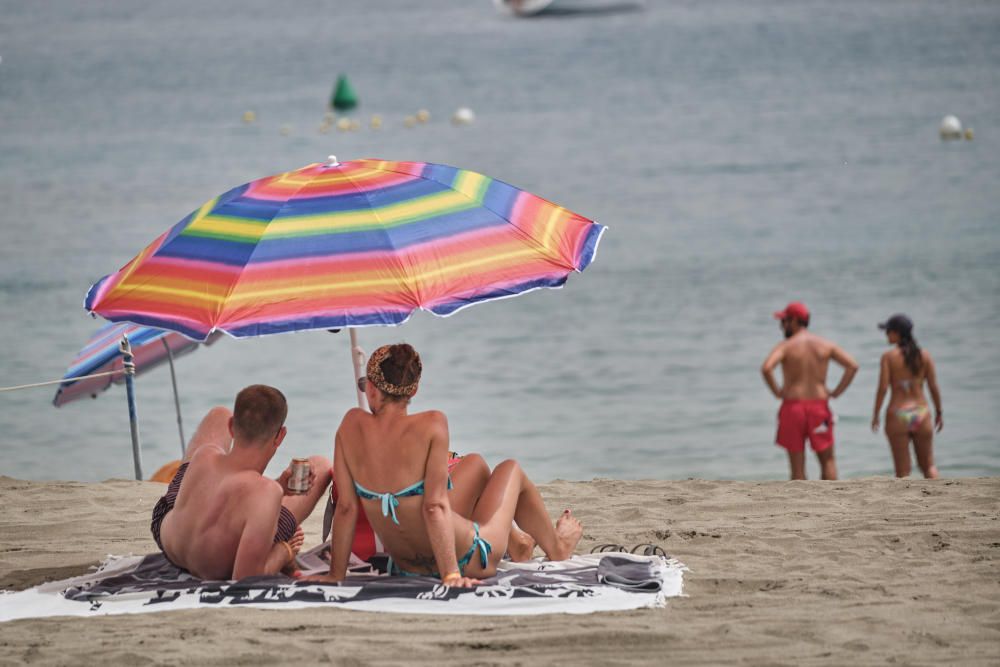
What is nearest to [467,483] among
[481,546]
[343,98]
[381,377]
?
[481,546]

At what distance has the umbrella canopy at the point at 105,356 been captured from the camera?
6.76 m

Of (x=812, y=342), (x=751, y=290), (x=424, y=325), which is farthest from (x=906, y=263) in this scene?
(x=812, y=342)

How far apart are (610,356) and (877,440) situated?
4402 millimetres

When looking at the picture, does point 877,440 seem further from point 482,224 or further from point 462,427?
point 482,224

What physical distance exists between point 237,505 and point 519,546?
118 centimetres

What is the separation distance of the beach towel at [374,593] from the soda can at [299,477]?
0.34 meters

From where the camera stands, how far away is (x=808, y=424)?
9.36 meters

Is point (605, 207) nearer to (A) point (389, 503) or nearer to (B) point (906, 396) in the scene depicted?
(B) point (906, 396)

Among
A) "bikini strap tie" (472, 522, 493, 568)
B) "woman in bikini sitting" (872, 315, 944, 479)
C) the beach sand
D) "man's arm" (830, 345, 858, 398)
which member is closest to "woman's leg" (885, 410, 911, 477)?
"woman in bikini sitting" (872, 315, 944, 479)

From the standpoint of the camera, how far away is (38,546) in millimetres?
6445

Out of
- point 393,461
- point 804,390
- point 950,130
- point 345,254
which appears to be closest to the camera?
point 345,254

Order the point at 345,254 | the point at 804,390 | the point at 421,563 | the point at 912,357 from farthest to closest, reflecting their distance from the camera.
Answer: the point at 804,390 → the point at 912,357 → the point at 421,563 → the point at 345,254

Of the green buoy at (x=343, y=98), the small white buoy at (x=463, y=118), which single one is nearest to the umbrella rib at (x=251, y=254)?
the small white buoy at (x=463, y=118)

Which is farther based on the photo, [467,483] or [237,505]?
[467,483]
